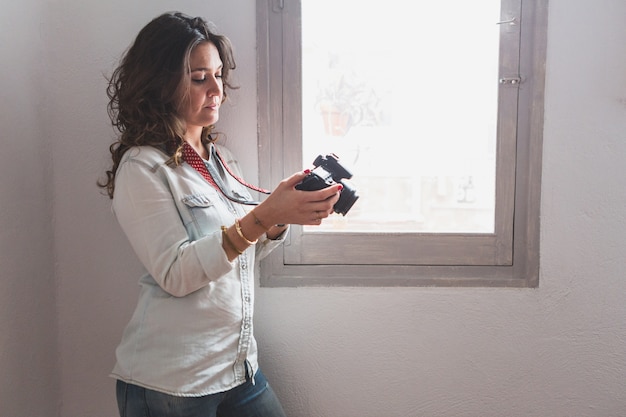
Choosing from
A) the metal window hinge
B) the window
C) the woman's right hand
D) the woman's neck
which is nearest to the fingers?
the woman's right hand

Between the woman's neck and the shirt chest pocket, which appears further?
the woman's neck

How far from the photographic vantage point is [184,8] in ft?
4.66

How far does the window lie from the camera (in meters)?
1.43

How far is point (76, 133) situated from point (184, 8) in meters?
0.42

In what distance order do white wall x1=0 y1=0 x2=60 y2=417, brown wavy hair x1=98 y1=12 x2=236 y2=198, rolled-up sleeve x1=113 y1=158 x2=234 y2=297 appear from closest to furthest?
rolled-up sleeve x1=113 y1=158 x2=234 y2=297
brown wavy hair x1=98 y1=12 x2=236 y2=198
white wall x1=0 y1=0 x2=60 y2=417

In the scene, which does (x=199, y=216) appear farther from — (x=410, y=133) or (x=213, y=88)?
(x=410, y=133)

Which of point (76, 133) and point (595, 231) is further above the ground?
point (76, 133)

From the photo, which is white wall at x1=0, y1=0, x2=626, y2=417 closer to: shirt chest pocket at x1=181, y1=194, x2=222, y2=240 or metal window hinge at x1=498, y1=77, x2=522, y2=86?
metal window hinge at x1=498, y1=77, x2=522, y2=86

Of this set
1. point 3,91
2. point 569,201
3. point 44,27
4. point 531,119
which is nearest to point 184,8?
point 44,27

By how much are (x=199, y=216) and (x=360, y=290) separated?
526mm

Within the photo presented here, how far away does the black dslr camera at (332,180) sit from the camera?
1.07 metres

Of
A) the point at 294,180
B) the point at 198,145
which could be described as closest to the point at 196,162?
the point at 198,145

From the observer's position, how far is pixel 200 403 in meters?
1.13

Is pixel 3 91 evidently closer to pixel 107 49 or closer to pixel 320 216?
pixel 107 49
